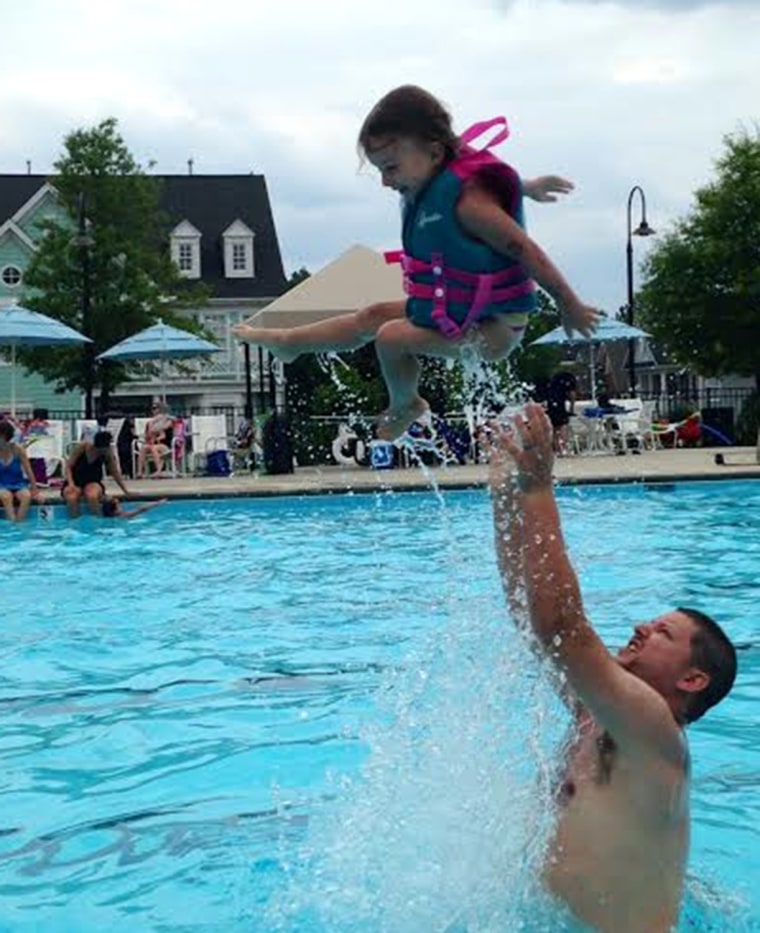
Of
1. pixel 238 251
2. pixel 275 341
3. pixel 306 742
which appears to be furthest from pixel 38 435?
pixel 238 251

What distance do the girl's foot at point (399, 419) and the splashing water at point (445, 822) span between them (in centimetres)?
78

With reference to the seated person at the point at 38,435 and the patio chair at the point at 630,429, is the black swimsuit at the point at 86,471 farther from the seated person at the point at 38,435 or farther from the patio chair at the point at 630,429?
the patio chair at the point at 630,429

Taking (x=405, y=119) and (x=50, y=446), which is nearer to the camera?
(x=405, y=119)

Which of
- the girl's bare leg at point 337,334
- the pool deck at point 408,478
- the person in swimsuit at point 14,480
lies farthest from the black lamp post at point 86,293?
the girl's bare leg at point 337,334

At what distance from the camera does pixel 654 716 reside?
9.78 ft

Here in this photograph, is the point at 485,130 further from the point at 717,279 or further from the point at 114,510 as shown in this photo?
the point at 717,279

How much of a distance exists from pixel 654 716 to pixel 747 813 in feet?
8.83

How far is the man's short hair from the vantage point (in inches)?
123

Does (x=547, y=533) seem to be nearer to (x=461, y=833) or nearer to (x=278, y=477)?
(x=461, y=833)

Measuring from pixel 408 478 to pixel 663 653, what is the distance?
15812 millimetres

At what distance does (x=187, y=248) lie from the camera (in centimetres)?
5166

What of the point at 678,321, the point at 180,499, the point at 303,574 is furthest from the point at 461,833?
the point at 678,321

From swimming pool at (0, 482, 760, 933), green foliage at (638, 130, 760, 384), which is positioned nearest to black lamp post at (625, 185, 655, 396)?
green foliage at (638, 130, 760, 384)

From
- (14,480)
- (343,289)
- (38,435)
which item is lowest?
(14,480)
